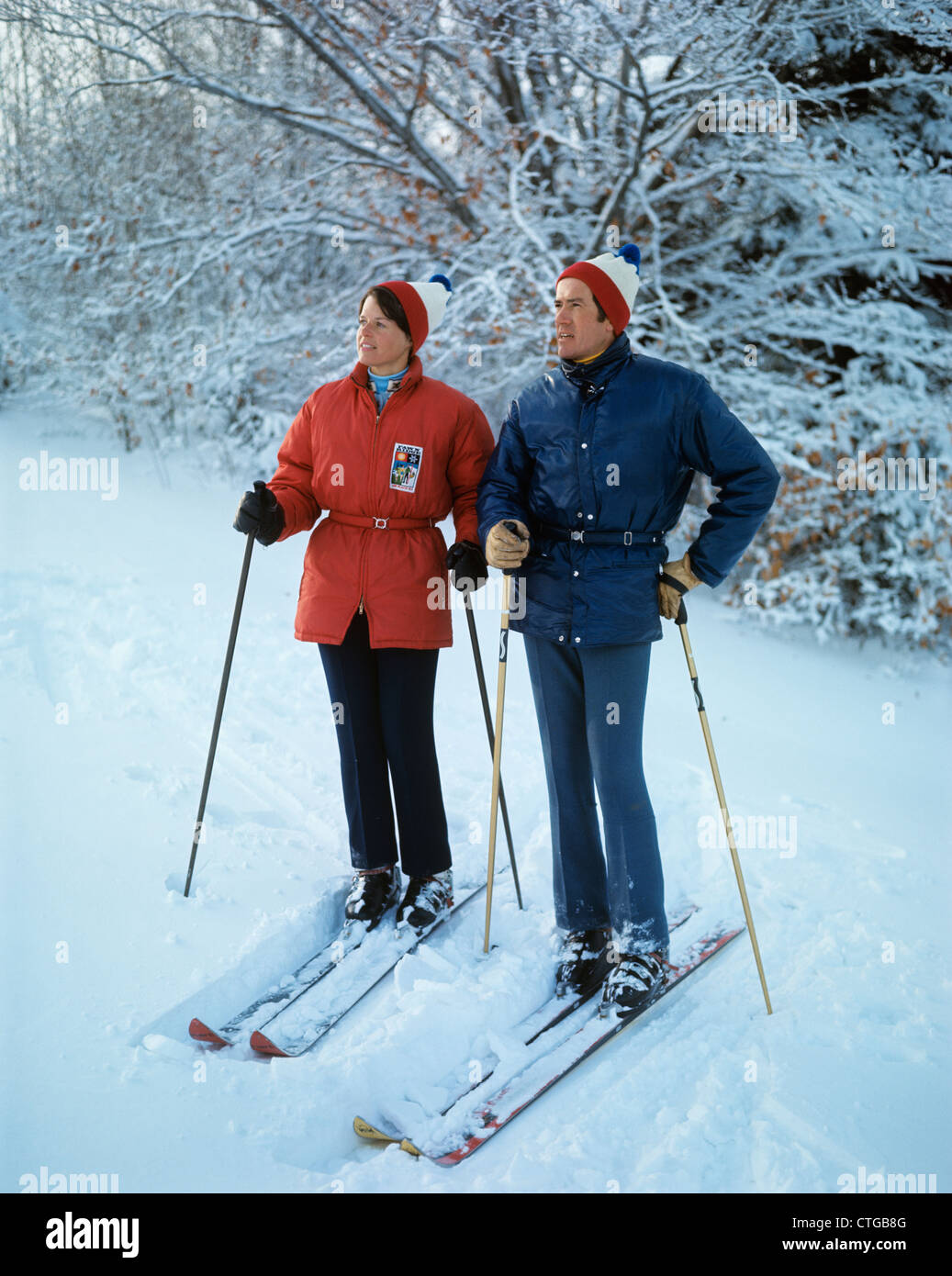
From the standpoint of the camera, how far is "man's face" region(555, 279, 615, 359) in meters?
2.30

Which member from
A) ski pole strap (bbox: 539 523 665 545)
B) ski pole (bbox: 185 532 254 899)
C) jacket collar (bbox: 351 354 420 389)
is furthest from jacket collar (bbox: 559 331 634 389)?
ski pole (bbox: 185 532 254 899)

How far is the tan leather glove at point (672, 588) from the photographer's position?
2.40m

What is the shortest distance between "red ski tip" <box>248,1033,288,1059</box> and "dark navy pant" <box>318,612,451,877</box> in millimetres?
686

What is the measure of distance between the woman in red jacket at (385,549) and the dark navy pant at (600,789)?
1.28 feet

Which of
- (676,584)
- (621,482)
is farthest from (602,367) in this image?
(676,584)

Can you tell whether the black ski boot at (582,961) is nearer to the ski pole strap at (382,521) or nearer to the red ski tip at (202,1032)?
the red ski tip at (202,1032)

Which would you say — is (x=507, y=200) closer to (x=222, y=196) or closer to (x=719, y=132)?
(x=719, y=132)

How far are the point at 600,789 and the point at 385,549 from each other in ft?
2.93

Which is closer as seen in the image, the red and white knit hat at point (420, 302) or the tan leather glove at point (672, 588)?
the tan leather glove at point (672, 588)

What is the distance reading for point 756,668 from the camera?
5617 mm

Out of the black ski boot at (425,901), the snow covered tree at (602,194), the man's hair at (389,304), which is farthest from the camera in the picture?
the snow covered tree at (602,194)

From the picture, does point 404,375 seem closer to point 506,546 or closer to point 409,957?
point 506,546

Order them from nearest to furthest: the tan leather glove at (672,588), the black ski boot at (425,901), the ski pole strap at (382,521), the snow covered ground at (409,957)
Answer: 1. the snow covered ground at (409,957)
2. the tan leather glove at (672,588)
3. the ski pole strap at (382,521)
4. the black ski boot at (425,901)

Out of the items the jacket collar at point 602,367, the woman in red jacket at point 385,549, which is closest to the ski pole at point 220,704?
the woman in red jacket at point 385,549
